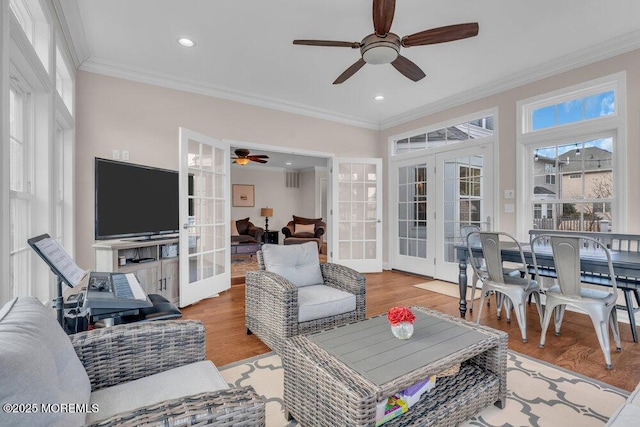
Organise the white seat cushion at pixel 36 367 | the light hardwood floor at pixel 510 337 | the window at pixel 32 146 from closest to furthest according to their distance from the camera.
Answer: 1. the white seat cushion at pixel 36 367
2. the window at pixel 32 146
3. the light hardwood floor at pixel 510 337

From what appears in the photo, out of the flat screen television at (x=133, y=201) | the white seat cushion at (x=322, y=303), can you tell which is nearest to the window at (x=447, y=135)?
the white seat cushion at (x=322, y=303)

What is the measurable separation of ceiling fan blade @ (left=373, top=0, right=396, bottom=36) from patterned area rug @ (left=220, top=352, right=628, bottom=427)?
240cm

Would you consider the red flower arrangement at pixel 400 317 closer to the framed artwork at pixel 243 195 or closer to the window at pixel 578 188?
the window at pixel 578 188

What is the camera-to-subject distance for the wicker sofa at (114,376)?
73 cm

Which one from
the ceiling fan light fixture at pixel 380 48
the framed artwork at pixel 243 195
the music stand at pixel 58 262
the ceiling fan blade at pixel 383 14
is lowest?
the music stand at pixel 58 262

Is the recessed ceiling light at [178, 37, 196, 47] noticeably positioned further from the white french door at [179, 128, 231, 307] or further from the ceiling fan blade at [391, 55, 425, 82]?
the ceiling fan blade at [391, 55, 425, 82]

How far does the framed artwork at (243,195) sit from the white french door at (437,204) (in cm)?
467

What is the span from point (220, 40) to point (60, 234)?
7.85 feet

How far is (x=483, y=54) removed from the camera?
333cm

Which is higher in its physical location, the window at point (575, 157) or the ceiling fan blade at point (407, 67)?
the ceiling fan blade at point (407, 67)

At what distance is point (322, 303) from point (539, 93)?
3492 mm

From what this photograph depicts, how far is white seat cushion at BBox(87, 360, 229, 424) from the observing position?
1.08m

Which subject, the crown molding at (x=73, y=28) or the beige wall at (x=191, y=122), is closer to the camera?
the crown molding at (x=73, y=28)

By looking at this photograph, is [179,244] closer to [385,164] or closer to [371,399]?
[371,399]
